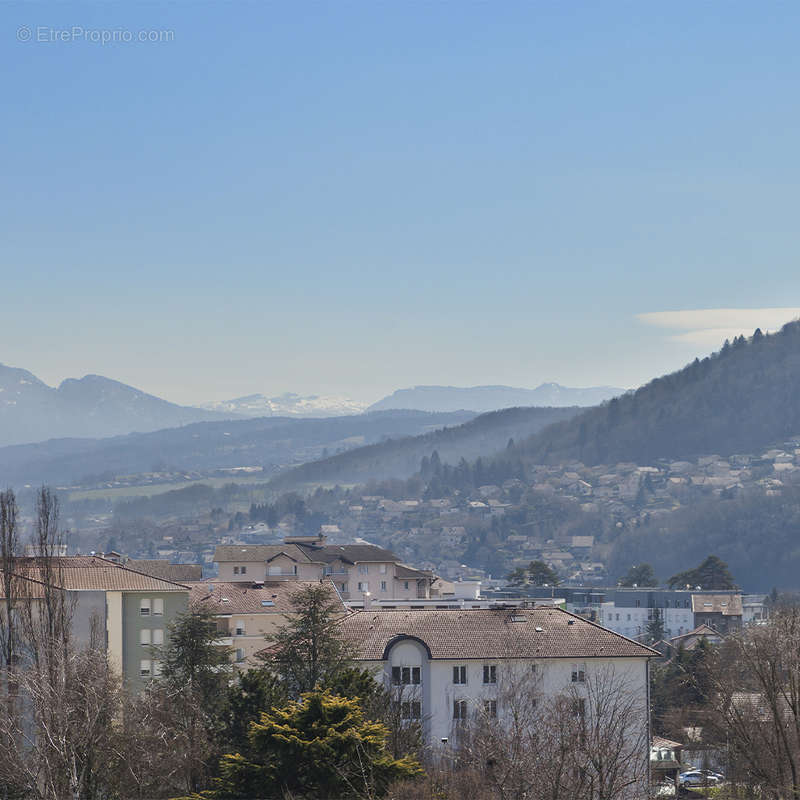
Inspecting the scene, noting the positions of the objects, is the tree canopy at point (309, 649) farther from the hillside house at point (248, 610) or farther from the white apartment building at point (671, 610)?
the white apartment building at point (671, 610)

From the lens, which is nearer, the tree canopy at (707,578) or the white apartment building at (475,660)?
the white apartment building at (475,660)

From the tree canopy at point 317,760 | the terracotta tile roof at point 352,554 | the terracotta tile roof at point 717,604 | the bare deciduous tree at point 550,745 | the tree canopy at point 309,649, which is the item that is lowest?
the terracotta tile roof at point 717,604

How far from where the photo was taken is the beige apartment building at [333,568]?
104 metres

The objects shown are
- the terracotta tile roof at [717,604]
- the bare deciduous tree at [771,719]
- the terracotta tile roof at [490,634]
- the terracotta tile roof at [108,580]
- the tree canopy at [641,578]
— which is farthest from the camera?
the tree canopy at [641,578]

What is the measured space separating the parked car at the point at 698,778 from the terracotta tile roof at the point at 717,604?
80320 mm

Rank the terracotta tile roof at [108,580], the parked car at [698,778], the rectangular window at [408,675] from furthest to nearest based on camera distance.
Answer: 1. the terracotta tile roof at [108,580]
2. the parked car at [698,778]
3. the rectangular window at [408,675]

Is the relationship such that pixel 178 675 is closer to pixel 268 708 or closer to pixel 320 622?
pixel 320 622

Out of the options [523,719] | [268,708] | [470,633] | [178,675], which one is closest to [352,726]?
[268,708]

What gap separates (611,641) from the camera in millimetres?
54969

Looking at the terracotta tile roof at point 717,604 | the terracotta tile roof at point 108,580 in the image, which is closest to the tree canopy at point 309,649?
the terracotta tile roof at point 108,580

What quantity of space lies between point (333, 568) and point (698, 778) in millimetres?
54048

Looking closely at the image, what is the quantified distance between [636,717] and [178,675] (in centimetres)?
1370

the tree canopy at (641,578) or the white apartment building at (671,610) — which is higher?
the tree canopy at (641,578)

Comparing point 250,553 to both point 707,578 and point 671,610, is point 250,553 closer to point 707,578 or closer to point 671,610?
point 671,610
